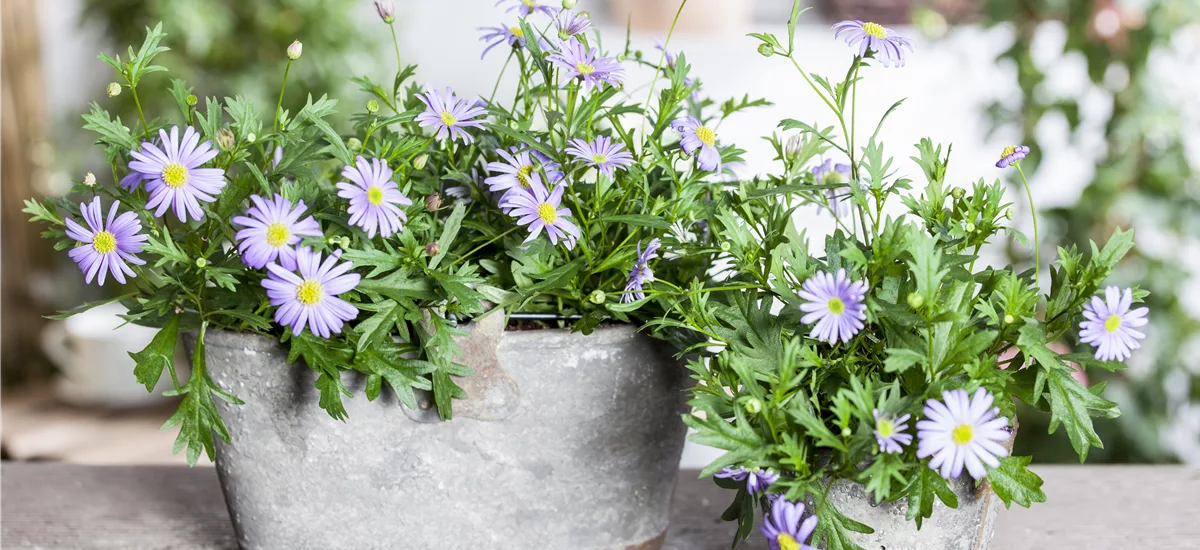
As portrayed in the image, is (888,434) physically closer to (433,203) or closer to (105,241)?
(433,203)

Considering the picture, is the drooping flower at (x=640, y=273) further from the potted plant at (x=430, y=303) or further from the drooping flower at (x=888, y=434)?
the drooping flower at (x=888, y=434)

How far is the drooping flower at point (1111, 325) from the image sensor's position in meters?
0.51

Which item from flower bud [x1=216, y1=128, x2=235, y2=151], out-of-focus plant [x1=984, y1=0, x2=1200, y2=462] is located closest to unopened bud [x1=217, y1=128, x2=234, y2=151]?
flower bud [x1=216, y1=128, x2=235, y2=151]

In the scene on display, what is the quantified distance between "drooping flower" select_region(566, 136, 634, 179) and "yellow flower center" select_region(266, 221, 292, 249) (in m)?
0.16

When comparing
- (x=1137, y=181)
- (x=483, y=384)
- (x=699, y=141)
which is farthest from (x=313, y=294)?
(x=1137, y=181)

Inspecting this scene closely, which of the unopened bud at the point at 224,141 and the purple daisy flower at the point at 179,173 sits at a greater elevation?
the unopened bud at the point at 224,141

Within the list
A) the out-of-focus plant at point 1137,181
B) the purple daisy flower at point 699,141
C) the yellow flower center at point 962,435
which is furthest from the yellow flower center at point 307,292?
the out-of-focus plant at point 1137,181

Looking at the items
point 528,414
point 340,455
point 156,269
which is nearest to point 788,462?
point 528,414

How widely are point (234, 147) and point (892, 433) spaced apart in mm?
398

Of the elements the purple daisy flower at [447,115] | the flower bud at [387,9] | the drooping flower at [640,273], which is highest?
the flower bud at [387,9]

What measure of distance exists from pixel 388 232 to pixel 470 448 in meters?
0.16

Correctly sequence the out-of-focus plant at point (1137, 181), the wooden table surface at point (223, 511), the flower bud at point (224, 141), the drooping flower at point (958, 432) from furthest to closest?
1. the out-of-focus plant at point (1137, 181)
2. the wooden table surface at point (223, 511)
3. the flower bud at point (224, 141)
4. the drooping flower at point (958, 432)

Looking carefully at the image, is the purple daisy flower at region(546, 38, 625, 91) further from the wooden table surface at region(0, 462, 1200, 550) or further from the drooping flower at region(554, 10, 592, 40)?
the wooden table surface at region(0, 462, 1200, 550)

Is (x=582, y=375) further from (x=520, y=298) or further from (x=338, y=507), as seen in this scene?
(x=338, y=507)
